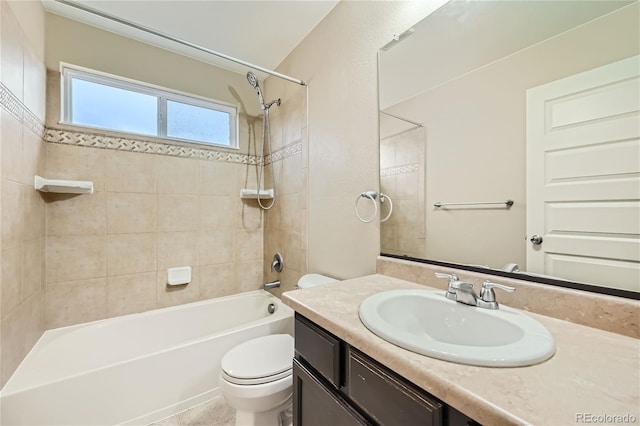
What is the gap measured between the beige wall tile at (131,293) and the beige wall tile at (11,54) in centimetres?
125

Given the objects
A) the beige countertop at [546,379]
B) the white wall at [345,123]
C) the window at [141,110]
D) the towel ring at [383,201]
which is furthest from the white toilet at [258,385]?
the window at [141,110]

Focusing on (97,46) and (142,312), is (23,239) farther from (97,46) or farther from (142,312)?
(97,46)

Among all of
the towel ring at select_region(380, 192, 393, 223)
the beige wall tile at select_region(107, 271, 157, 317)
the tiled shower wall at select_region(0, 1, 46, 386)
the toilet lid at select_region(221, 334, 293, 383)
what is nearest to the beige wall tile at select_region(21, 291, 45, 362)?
the tiled shower wall at select_region(0, 1, 46, 386)

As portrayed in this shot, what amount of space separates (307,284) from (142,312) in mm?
1368

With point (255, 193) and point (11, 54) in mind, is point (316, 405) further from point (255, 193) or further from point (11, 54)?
point (11, 54)

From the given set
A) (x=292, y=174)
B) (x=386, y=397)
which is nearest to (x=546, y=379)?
(x=386, y=397)

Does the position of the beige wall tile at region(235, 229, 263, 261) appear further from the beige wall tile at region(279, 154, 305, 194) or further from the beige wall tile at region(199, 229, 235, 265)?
the beige wall tile at region(279, 154, 305, 194)

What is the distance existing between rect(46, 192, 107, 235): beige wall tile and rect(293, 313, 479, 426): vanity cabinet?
177 centimetres

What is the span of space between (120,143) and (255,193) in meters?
1.04

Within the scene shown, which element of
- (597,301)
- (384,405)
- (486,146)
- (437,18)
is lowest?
(384,405)

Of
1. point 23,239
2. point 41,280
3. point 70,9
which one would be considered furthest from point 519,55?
point 41,280

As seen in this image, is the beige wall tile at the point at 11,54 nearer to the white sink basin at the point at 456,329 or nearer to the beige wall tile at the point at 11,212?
the beige wall tile at the point at 11,212

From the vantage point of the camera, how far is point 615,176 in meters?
0.68

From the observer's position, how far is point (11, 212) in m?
1.23
